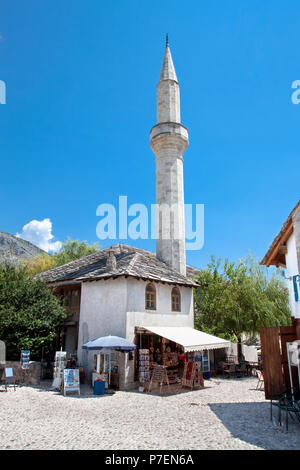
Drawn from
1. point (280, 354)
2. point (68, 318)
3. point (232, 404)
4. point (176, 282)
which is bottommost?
point (232, 404)

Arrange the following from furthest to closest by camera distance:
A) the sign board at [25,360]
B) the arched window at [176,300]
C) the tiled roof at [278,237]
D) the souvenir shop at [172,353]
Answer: the arched window at [176,300]
the souvenir shop at [172,353]
the sign board at [25,360]
the tiled roof at [278,237]

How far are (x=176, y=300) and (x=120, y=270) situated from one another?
4.96 metres

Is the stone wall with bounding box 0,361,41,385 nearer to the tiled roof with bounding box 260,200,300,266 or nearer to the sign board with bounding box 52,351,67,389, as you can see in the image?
the sign board with bounding box 52,351,67,389

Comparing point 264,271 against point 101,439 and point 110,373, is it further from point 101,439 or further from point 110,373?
point 101,439

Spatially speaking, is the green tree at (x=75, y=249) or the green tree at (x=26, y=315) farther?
the green tree at (x=75, y=249)

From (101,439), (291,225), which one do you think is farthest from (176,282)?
(101,439)

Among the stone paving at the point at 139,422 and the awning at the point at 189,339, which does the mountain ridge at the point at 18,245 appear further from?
the stone paving at the point at 139,422

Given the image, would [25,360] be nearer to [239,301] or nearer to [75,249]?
[239,301]

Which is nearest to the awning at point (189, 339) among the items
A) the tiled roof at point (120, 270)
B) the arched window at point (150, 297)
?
the arched window at point (150, 297)

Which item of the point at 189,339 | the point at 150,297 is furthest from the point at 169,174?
the point at 189,339

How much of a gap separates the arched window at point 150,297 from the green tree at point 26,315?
512 centimetres

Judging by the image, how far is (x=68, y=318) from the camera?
69.4 ft

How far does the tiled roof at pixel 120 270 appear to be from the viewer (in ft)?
61.1
